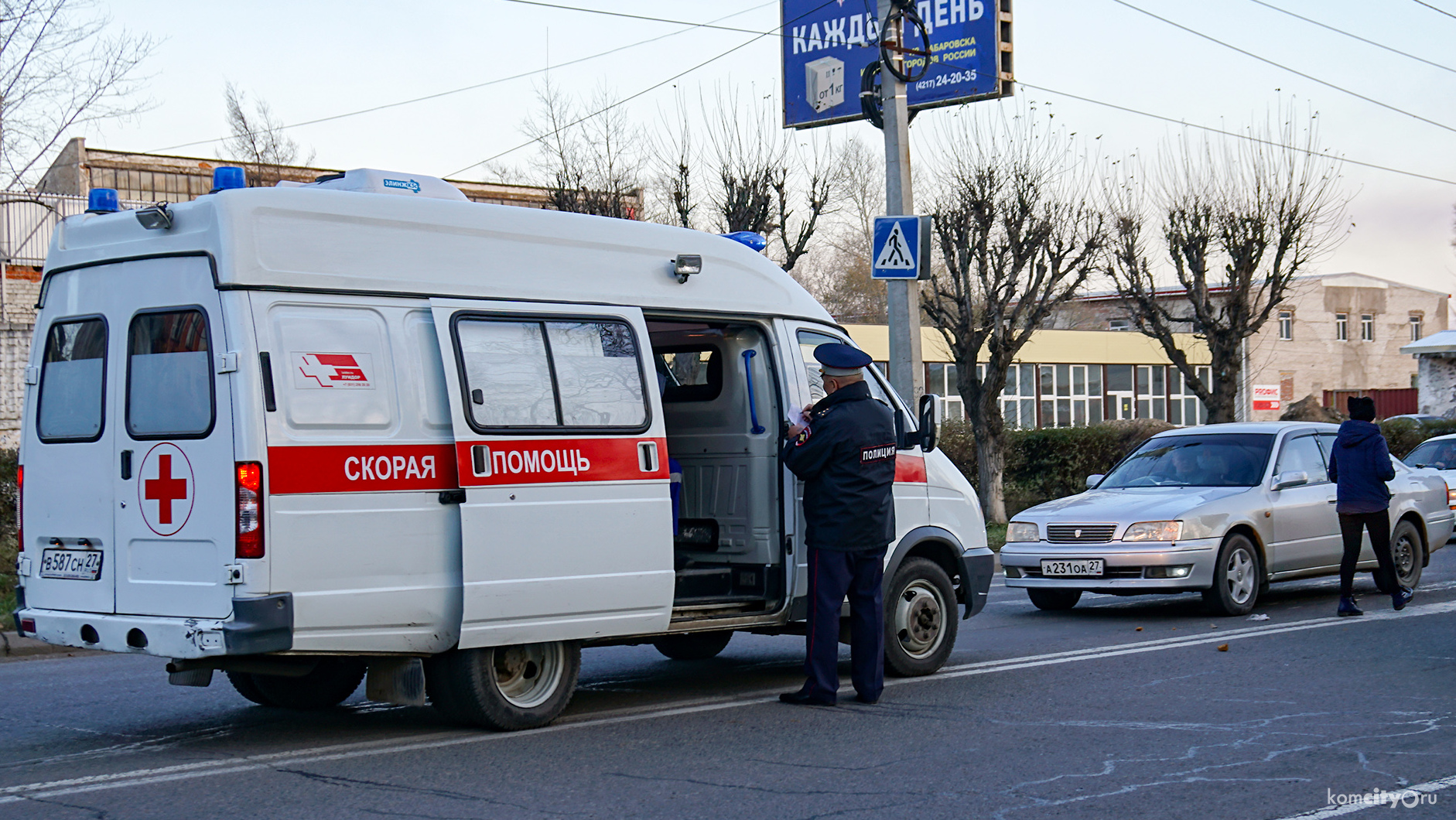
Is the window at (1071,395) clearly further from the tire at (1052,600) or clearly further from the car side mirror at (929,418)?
the car side mirror at (929,418)

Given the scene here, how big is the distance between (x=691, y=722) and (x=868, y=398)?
1944mm

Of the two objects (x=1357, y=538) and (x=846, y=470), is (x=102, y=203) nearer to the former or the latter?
(x=846, y=470)

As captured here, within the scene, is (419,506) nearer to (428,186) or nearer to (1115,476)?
(428,186)

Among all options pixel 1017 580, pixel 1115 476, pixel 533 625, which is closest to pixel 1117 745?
pixel 533 625

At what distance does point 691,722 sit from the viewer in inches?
285

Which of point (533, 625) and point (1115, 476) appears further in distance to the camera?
point (1115, 476)

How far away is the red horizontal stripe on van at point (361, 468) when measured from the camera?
608 cm

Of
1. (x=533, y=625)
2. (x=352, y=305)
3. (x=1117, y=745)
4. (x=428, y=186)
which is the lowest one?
(x=1117, y=745)

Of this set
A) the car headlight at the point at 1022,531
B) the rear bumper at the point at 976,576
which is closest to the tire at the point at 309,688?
the rear bumper at the point at 976,576

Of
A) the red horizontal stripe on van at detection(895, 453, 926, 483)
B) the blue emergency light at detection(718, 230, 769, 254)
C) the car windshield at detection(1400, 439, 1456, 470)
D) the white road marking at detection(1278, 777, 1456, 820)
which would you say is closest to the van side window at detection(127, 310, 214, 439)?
the blue emergency light at detection(718, 230, 769, 254)

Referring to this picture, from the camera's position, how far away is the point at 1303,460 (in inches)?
503

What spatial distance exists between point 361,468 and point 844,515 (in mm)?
2580

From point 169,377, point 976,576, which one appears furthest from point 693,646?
point 169,377

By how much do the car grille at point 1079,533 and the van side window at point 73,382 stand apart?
767 centimetres
